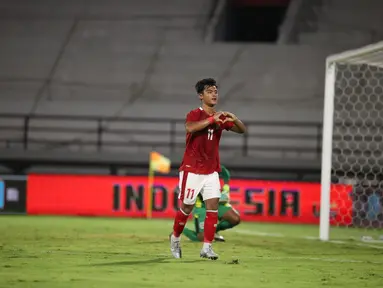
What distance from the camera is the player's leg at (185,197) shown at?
8.90m

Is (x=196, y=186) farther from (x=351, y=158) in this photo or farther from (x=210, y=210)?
(x=351, y=158)

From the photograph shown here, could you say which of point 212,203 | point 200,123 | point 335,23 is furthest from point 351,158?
point 200,123

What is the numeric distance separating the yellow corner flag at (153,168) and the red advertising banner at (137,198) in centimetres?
12

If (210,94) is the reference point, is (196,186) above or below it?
below

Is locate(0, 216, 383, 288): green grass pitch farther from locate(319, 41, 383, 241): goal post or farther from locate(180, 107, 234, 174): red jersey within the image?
locate(319, 41, 383, 241): goal post

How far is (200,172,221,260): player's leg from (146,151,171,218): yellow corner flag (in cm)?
1112

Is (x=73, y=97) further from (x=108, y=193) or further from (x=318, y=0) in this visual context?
(x=318, y=0)

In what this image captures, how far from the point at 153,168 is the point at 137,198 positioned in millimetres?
929

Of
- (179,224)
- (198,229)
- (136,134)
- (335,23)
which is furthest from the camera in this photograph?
(335,23)

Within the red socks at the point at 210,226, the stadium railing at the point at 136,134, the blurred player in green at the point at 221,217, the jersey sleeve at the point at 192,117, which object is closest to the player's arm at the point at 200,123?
the jersey sleeve at the point at 192,117

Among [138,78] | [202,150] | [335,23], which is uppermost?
[335,23]

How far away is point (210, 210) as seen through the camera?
353 inches

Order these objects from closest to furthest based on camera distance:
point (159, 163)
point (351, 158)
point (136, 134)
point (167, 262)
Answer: point (167, 262), point (159, 163), point (351, 158), point (136, 134)

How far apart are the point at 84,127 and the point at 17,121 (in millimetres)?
2136
